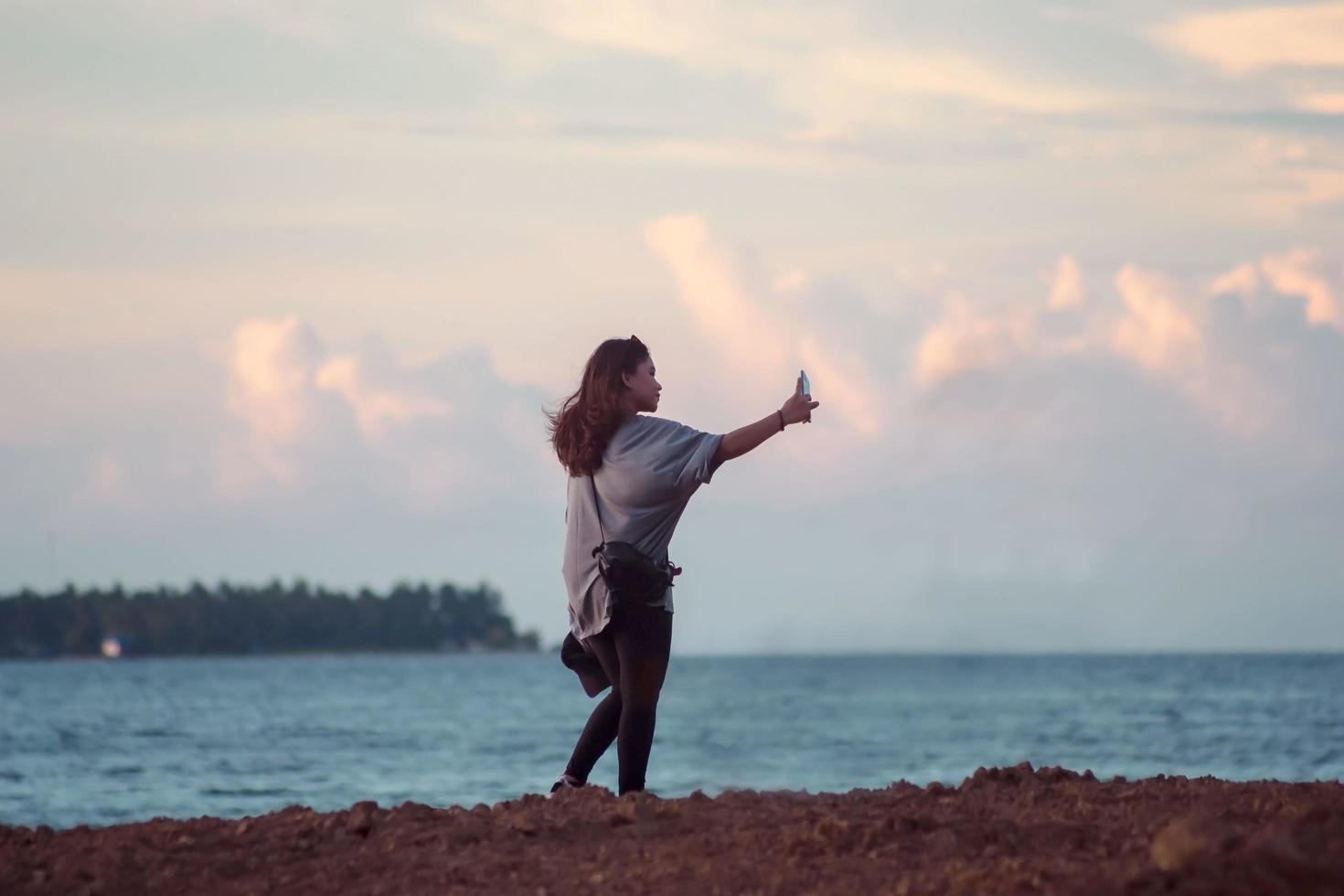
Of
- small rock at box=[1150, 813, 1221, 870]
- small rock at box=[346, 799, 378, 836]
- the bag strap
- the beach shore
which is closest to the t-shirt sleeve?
the bag strap

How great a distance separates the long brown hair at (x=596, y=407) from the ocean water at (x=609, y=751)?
4.82 metres

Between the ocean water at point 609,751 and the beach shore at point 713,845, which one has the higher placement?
the beach shore at point 713,845

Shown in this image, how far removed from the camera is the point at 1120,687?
62000 mm

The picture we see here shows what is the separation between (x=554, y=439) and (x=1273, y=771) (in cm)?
2466

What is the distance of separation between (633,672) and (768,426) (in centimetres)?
107

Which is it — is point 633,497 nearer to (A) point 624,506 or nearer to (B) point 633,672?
(A) point 624,506

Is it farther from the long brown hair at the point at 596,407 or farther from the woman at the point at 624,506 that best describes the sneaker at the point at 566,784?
the long brown hair at the point at 596,407

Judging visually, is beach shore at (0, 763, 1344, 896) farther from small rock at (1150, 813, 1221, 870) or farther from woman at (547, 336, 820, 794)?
woman at (547, 336, 820, 794)

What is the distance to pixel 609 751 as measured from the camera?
1265 inches

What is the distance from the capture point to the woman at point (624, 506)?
5676mm

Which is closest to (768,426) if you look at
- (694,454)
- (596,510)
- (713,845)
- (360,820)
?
(694,454)

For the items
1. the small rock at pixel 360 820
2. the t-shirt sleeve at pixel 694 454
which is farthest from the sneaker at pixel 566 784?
the t-shirt sleeve at pixel 694 454

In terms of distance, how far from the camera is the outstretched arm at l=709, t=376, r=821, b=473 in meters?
5.41

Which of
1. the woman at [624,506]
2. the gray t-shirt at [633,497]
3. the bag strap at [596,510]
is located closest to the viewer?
the gray t-shirt at [633,497]
